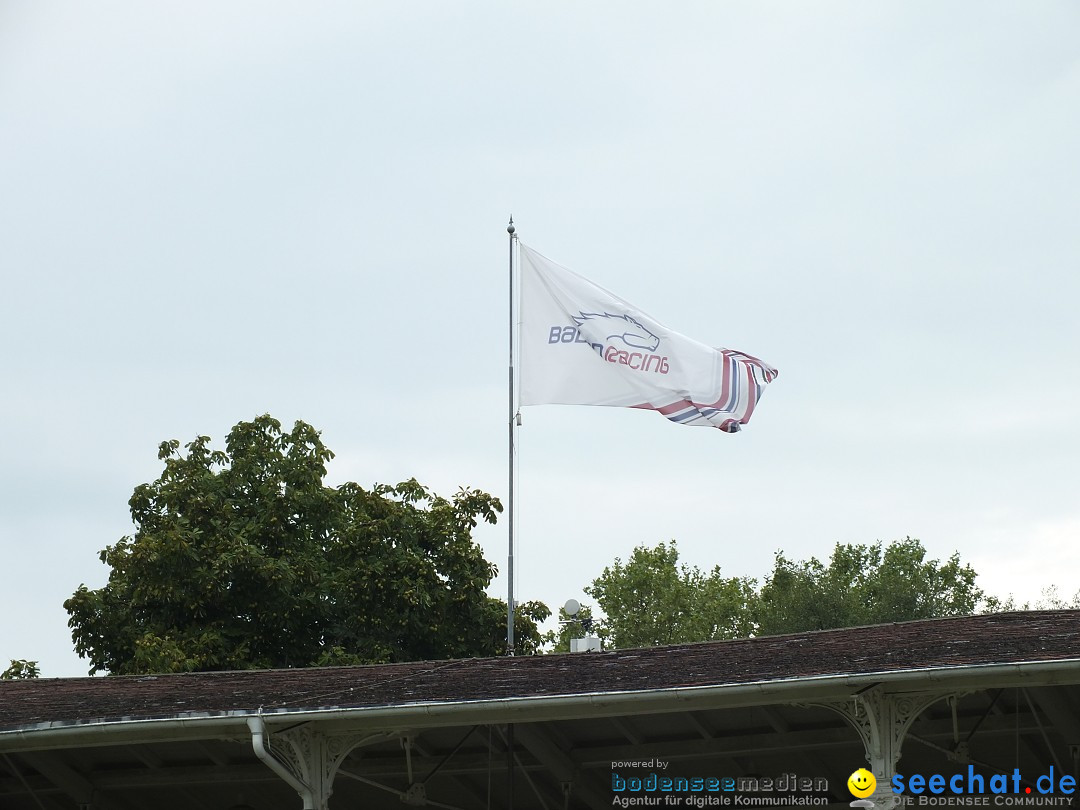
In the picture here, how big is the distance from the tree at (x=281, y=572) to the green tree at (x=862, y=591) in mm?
19178

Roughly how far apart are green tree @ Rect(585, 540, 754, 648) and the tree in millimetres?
18265

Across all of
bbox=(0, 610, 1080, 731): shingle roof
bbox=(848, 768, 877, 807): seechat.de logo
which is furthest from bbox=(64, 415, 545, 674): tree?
bbox=(848, 768, 877, 807): seechat.de logo

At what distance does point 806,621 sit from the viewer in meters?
46.5

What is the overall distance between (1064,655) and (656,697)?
3.45 metres

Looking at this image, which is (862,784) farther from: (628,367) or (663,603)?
(663,603)

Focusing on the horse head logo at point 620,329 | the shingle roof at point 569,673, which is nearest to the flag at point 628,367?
the horse head logo at point 620,329

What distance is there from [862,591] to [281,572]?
2682cm

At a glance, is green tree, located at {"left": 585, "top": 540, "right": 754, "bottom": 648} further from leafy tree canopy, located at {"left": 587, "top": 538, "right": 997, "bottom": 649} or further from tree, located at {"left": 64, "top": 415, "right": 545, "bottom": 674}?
tree, located at {"left": 64, "top": 415, "right": 545, "bottom": 674}

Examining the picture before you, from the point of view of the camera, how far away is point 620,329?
1886 centimetres

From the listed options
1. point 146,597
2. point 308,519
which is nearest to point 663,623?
point 308,519

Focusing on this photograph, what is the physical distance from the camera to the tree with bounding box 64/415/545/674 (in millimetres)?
27281

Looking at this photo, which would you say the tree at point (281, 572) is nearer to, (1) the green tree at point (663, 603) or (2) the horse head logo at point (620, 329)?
(2) the horse head logo at point (620, 329)

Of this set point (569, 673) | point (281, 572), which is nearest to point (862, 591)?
point (281, 572)

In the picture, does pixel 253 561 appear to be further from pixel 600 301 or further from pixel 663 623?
pixel 663 623
